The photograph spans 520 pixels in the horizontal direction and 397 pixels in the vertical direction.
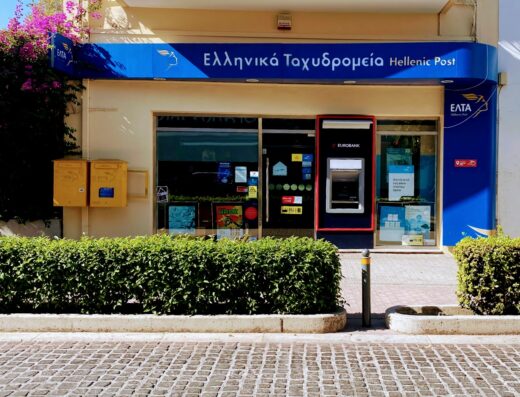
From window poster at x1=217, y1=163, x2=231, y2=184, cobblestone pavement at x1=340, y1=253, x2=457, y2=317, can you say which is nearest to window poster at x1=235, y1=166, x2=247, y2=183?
window poster at x1=217, y1=163, x2=231, y2=184

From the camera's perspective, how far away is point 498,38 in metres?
11.1

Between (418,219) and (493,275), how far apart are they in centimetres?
554

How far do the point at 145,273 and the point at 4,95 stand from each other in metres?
6.16

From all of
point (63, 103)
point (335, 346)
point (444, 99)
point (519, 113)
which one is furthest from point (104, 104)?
point (519, 113)

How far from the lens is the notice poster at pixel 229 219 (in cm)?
1173

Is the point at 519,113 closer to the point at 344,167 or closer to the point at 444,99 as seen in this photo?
the point at 444,99

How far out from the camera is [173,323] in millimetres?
6172

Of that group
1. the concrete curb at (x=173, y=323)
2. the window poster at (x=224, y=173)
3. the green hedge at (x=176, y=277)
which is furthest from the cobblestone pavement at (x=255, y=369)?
the window poster at (x=224, y=173)

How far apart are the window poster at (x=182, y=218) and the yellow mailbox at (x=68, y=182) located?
6.24 feet

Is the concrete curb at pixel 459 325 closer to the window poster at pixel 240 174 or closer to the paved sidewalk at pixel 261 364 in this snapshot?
the paved sidewalk at pixel 261 364

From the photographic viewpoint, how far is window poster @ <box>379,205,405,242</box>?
11695 millimetres

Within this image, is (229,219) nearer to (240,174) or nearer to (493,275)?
Answer: (240,174)

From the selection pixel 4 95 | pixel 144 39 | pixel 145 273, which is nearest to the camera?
pixel 145 273

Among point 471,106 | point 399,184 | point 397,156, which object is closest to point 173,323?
point 399,184
